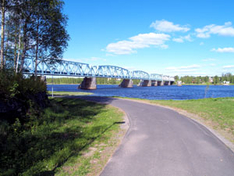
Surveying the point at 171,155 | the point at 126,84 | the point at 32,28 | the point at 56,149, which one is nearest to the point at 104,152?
the point at 56,149

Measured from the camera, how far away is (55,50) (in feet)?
55.5

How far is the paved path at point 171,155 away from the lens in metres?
4.61

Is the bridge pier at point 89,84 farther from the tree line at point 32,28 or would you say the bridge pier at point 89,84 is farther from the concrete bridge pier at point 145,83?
the concrete bridge pier at point 145,83

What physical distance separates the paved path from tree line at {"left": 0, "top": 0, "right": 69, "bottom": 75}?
11075 millimetres

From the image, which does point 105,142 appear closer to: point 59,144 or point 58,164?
point 59,144

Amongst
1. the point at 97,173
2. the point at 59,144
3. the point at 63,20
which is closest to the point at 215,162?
the point at 97,173

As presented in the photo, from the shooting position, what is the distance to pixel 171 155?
5.56 meters

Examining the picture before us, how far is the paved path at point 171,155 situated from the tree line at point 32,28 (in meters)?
11.1

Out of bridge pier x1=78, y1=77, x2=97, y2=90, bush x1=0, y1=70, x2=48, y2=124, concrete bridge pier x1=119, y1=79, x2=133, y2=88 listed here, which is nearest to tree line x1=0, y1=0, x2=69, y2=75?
bush x1=0, y1=70, x2=48, y2=124

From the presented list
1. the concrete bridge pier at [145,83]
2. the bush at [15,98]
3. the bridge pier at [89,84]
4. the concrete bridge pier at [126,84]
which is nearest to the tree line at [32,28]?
the bush at [15,98]

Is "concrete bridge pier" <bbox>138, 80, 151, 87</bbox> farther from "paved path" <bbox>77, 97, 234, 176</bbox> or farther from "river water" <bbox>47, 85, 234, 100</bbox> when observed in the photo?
"paved path" <bbox>77, 97, 234, 176</bbox>

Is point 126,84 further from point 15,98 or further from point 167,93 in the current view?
point 15,98

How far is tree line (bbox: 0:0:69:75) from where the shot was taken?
12378mm

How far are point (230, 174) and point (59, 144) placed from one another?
5934 millimetres
